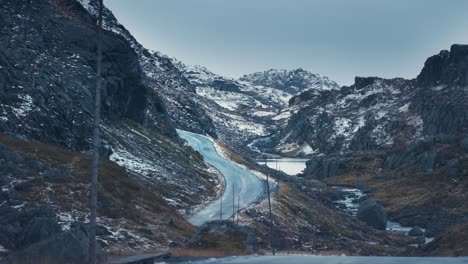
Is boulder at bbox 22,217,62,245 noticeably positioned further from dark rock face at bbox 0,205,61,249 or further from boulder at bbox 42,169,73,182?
boulder at bbox 42,169,73,182

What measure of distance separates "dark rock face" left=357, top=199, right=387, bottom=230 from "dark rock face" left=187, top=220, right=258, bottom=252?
61758 millimetres

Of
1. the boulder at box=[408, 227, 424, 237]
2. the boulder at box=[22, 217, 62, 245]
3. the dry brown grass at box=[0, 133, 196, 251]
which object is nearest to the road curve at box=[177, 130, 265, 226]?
the dry brown grass at box=[0, 133, 196, 251]

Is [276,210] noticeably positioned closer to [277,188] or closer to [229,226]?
[277,188]

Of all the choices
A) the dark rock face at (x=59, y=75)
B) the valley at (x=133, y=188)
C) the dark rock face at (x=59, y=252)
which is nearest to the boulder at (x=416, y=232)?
the valley at (x=133, y=188)

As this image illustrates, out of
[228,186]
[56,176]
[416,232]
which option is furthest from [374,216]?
[56,176]

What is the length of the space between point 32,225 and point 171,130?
316ft

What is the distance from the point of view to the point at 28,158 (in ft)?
159

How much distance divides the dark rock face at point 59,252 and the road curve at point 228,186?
139 ft

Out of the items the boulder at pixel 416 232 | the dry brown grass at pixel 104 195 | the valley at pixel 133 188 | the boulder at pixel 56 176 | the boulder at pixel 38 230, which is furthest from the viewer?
the boulder at pixel 416 232

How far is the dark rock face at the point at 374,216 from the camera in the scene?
3819 inches

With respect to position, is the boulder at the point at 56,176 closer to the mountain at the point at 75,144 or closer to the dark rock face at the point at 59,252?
the mountain at the point at 75,144

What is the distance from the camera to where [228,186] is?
325 feet

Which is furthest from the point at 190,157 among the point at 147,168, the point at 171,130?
the point at 147,168

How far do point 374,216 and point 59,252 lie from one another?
279 ft
